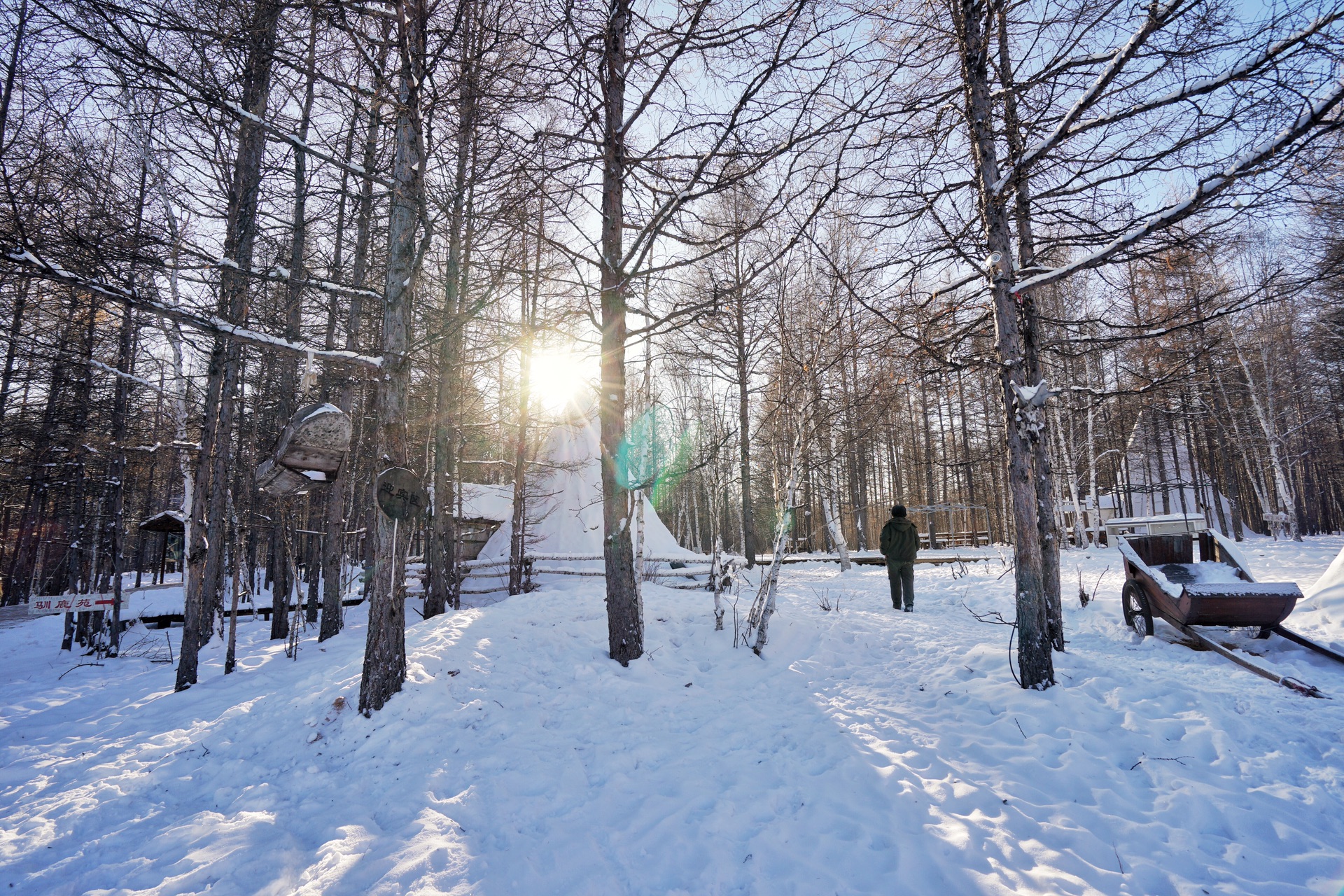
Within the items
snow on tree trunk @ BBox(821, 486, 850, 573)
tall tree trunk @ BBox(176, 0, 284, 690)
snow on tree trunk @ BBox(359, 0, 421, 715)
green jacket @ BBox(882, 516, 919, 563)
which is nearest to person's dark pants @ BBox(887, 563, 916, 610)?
green jacket @ BBox(882, 516, 919, 563)

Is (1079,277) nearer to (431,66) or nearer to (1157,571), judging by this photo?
(1157,571)

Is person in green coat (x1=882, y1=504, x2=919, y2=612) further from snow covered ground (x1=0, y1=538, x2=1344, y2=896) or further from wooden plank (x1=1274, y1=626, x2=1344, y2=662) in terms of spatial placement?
wooden plank (x1=1274, y1=626, x2=1344, y2=662)

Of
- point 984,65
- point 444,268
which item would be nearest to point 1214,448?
point 984,65

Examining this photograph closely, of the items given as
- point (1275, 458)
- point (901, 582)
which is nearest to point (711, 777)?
point (901, 582)

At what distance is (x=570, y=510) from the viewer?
14336 millimetres

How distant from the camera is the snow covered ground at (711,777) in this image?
109 inches

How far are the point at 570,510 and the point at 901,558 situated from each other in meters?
8.41

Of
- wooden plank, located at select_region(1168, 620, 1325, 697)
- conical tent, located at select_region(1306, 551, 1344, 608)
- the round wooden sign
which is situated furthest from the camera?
conical tent, located at select_region(1306, 551, 1344, 608)

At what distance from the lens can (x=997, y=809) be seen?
3092 millimetres

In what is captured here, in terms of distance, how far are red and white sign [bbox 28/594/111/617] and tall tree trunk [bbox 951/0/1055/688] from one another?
13.1m

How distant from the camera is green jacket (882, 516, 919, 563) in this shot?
9.55 m

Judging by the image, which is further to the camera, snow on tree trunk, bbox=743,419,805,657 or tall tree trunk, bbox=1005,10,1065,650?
snow on tree trunk, bbox=743,419,805,657

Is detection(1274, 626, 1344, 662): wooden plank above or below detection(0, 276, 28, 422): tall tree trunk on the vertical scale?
below

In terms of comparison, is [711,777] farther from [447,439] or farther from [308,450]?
[447,439]
